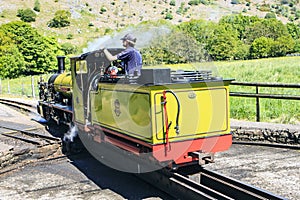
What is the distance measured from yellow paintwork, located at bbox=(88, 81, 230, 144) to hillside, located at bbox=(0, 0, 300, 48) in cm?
8827

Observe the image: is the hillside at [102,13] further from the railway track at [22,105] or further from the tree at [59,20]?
the railway track at [22,105]

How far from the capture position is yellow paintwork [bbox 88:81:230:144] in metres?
5.75

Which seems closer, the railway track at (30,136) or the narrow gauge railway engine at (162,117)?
the narrow gauge railway engine at (162,117)

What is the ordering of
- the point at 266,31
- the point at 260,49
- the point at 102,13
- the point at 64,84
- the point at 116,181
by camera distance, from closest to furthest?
the point at 116,181 < the point at 64,84 < the point at 260,49 < the point at 266,31 < the point at 102,13

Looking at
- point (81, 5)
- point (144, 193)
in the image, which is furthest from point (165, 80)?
point (81, 5)

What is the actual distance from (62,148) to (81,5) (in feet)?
450

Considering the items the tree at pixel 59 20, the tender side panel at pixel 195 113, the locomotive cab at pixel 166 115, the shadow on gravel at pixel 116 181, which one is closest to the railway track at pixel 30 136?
the shadow on gravel at pixel 116 181

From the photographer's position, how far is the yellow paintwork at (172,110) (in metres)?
5.75

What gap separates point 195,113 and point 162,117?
626 millimetres

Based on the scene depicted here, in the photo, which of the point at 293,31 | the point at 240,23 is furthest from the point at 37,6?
the point at 293,31

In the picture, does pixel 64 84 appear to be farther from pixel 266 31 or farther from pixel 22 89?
pixel 266 31

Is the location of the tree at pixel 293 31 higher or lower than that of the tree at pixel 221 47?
higher

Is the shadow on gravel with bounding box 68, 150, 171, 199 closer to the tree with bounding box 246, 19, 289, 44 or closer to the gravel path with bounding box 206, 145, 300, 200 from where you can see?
the gravel path with bounding box 206, 145, 300, 200

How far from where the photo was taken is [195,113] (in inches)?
240
